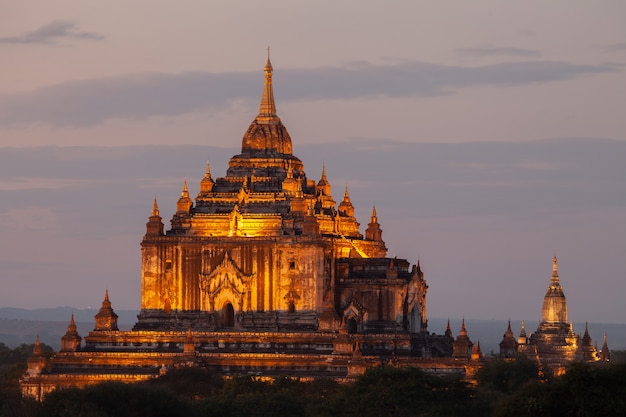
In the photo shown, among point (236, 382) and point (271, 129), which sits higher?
point (271, 129)

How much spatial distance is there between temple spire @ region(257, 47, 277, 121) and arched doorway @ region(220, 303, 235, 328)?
10369 millimetres

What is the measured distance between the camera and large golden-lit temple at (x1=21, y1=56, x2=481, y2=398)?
374 feet

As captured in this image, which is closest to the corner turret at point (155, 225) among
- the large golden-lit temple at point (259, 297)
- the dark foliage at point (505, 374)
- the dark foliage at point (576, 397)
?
the large golden-lit temple at point (259, 297)

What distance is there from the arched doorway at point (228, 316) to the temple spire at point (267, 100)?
10.4 meters

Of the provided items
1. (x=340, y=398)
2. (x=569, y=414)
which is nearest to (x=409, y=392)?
(x=340, y=398)

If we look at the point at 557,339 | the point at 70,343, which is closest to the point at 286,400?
the point at 70,343

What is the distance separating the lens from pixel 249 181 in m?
121

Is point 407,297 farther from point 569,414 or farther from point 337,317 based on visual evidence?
point 569,414

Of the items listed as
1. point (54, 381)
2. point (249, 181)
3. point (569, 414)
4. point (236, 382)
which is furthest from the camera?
point (249, 181)

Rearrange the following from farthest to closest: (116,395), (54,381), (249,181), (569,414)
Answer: (249,181) < (54,381) < (116,395) < (569,414)

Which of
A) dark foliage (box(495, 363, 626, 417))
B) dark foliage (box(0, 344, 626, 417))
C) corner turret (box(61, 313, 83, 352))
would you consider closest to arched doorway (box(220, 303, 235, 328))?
corner turret (box(61, 313, 83, 352))

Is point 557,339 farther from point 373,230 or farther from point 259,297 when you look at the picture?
point 259,297

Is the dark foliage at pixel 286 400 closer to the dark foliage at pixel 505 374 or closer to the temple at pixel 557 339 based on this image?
the dark foliage at pixel 505 374

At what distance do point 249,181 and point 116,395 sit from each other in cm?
2673
